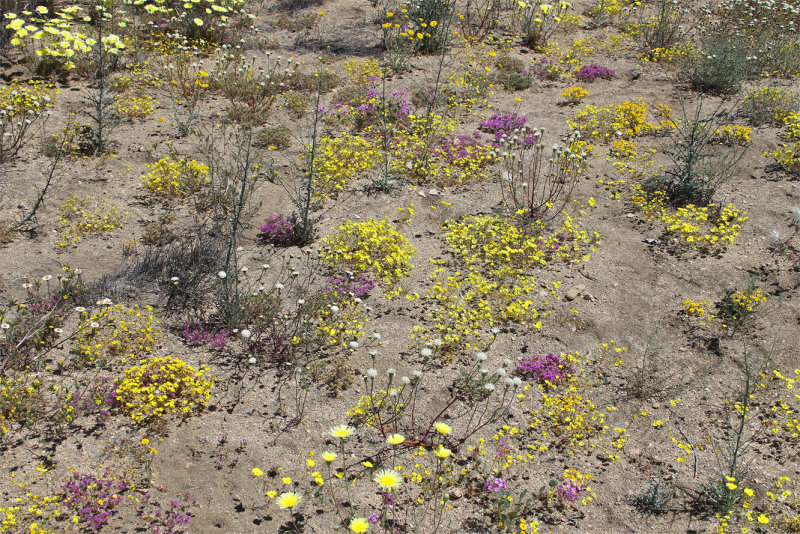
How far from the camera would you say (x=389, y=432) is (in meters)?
4.22

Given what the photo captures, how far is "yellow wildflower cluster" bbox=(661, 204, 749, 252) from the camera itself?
6105 millimetres

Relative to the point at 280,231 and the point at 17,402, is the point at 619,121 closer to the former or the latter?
the point at 280,231

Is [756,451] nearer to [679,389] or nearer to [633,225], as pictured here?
[679,389]

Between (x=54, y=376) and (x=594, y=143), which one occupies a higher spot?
(x=594, y=143)

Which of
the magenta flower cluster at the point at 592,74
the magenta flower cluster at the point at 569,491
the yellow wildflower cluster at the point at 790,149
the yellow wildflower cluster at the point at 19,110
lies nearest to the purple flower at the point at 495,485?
the magenta flower cluster at the point at 569,491

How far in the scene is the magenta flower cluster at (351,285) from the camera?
5.41 metres

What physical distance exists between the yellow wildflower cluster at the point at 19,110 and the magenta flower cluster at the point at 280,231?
313cm

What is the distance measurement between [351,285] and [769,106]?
263 inches

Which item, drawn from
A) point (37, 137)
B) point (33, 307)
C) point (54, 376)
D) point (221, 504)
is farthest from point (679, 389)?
point (37, 137)

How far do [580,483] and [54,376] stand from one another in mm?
3854

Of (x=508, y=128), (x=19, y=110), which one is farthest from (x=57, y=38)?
(x=508, y=128)

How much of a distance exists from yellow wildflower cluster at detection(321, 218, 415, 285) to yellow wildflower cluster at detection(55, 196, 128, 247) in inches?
87.5

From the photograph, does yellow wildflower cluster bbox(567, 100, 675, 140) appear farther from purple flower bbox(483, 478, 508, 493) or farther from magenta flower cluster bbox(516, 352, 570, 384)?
purple flower bbox(483, 478, 508, 493)

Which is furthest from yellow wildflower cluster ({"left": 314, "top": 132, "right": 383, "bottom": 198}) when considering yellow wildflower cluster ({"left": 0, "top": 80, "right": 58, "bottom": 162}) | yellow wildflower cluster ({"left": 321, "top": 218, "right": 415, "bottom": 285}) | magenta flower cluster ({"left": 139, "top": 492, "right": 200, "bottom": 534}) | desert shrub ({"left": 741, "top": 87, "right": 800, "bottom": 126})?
desert shrub ({"left": 741, "top": 87, "right": 800, "bottom": 126})
